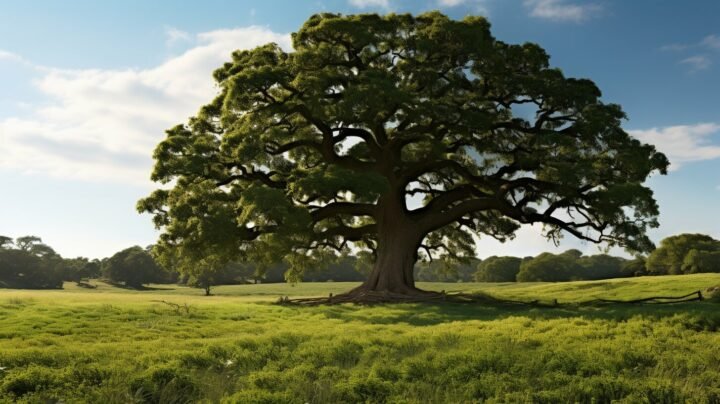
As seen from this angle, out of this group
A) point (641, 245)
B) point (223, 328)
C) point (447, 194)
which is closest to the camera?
point (223, 328)

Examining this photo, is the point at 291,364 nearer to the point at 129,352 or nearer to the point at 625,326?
the point at 129,352

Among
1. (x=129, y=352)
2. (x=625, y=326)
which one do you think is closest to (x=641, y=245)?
(x=625, y=326)

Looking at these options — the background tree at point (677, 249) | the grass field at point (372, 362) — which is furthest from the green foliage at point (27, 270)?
the background tree at point (677, 249)

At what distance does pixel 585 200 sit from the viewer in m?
30.3

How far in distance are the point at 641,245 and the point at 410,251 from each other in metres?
13.0

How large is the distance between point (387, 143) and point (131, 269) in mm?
69083

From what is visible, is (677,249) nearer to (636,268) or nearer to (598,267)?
(636,268)

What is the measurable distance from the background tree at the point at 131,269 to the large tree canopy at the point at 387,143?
2449 inches

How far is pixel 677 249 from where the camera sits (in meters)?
74.2

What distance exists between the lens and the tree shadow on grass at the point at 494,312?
18688 millimetres

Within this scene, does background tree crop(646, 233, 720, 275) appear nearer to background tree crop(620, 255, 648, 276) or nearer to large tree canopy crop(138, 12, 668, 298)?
background tree crop(620, 255, 648, 276)

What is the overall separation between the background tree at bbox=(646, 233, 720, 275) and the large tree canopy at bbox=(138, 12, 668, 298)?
161 ft

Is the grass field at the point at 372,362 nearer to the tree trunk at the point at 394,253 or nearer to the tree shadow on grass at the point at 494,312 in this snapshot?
the tree shadow on grass at the point at 494,312

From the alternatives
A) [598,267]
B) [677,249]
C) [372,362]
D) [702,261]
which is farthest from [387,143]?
[598,267]
